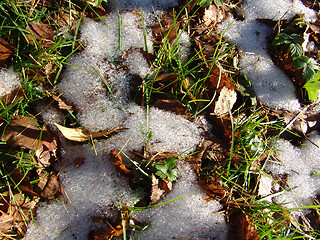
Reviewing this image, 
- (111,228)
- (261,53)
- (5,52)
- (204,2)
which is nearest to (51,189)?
(111,228)

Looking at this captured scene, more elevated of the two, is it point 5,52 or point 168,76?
point 5,52

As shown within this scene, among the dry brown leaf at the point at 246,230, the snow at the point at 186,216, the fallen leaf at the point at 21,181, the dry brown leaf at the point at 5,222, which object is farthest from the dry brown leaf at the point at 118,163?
the dry brown leaf at the point at 246,230

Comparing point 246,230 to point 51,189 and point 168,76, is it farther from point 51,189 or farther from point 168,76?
point 51,189

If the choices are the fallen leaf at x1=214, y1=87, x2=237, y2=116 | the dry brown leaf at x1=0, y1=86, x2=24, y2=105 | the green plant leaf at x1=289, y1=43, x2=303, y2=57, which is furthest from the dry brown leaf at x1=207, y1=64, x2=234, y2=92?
the dry brown leaf at x1=0, y1=86, x2=24, y2=105

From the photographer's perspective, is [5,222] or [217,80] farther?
[217,80]

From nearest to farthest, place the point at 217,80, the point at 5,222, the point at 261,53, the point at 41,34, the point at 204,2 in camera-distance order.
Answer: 1. the point at 5,222
2. the point at 41,34
3. the point at 217,80
4. the point at 204,2
5. the point at 261,53
